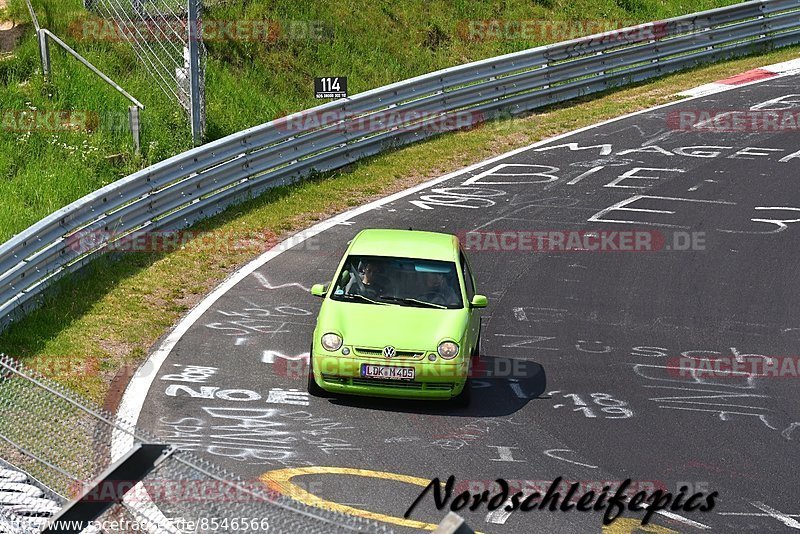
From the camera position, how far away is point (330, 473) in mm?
9508

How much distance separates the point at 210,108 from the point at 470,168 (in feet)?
16.3

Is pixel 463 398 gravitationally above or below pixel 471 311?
below

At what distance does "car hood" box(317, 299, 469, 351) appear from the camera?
1082cm

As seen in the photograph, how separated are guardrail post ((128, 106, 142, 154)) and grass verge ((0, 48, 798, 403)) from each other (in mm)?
2010

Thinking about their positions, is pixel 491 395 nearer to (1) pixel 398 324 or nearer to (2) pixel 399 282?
(1) pixel 398 324

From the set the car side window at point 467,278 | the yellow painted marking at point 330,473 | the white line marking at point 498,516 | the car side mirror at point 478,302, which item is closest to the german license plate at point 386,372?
the car side mirror at point 478,302

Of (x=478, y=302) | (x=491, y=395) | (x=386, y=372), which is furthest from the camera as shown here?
(x=478, y=302)

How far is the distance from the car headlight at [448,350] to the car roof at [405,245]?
1.36 metres

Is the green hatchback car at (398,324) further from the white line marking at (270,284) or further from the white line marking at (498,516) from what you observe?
the white line marking at (270,284)

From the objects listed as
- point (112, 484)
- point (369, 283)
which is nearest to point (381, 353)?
point (369, 283)

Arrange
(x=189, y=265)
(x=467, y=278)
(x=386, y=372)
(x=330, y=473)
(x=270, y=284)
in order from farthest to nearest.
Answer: (x=189, y=265) < (x=270, y=284) < (x=467, y=278) < (x=386, y=372) < (x=330, y=473)

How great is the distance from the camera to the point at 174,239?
53.0ft

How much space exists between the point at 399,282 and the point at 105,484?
6316mm

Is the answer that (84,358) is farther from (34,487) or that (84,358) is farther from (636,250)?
(636,250)
